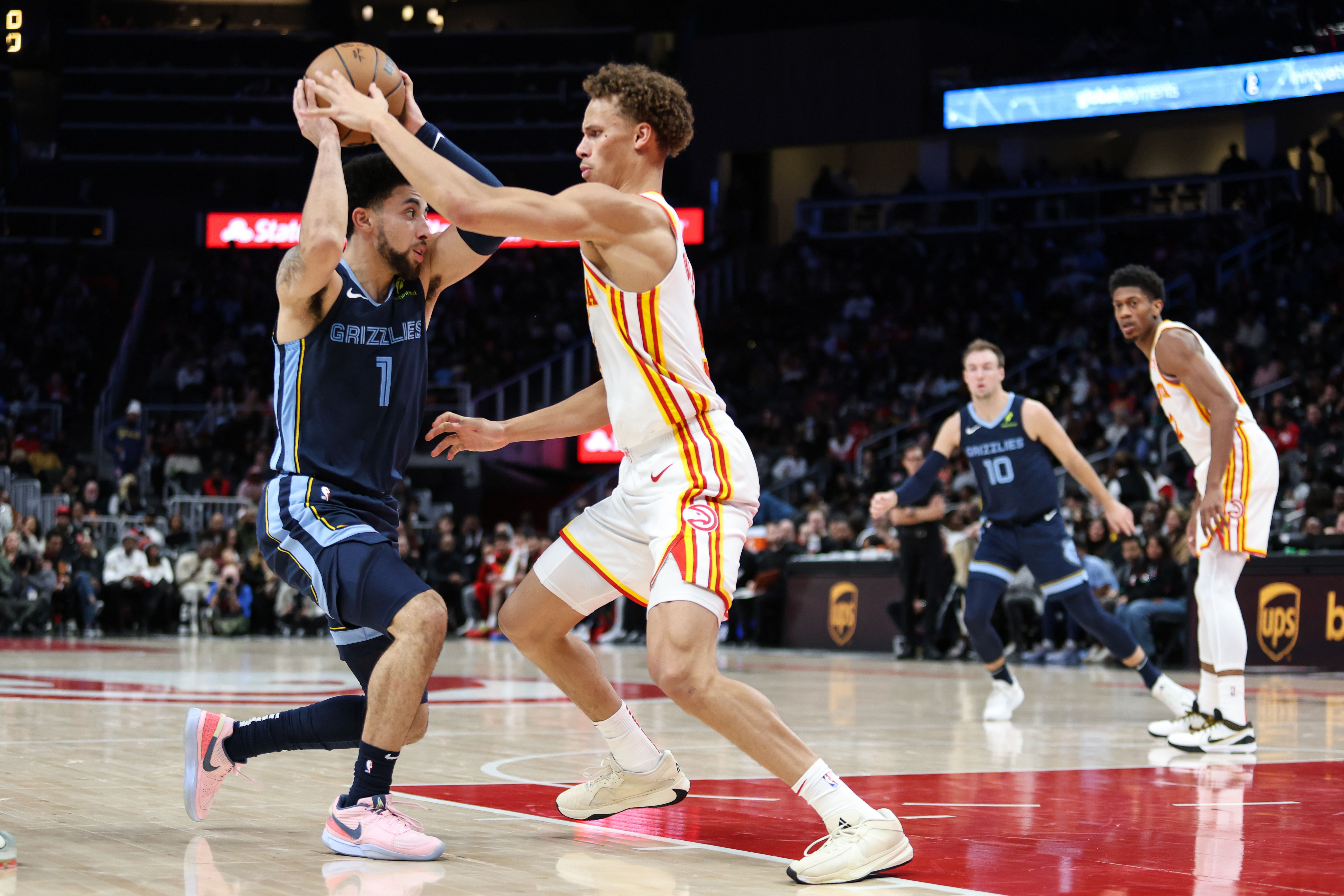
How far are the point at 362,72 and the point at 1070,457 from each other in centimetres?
528

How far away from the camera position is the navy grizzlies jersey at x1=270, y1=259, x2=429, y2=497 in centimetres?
433

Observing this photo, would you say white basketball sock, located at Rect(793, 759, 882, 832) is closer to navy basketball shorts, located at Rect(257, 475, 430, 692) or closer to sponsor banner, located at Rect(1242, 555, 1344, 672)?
navy basketball shorts, located at Rect(257, 475, 430, 692)

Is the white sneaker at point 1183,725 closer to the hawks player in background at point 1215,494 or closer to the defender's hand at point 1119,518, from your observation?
the hawks player in background at point 1215,494

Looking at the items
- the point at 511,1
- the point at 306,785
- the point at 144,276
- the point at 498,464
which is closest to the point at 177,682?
the point at 306,785

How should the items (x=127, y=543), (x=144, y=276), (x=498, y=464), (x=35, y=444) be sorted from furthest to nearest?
1. (x=144, y=276)
2. (x=498, y=464)
3. (x=35, y=444)
4. (x=127, y=543)

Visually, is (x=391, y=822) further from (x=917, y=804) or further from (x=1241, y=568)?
(x=1241, y=568)

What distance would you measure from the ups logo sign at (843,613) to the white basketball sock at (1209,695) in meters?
8.92

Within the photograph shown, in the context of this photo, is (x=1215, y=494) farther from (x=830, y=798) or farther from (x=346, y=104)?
(x=346, y=104)

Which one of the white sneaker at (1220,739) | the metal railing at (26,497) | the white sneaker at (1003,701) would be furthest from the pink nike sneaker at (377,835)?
the metal railing at (26,497)

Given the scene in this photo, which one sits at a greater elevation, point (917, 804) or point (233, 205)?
point (233, 205)

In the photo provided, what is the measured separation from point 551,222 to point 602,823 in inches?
76.7

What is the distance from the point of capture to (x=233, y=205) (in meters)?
32.1

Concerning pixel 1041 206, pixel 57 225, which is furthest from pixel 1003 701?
pixel 57 225

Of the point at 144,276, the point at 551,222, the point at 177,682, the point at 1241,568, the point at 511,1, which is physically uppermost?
the point at 511,1
